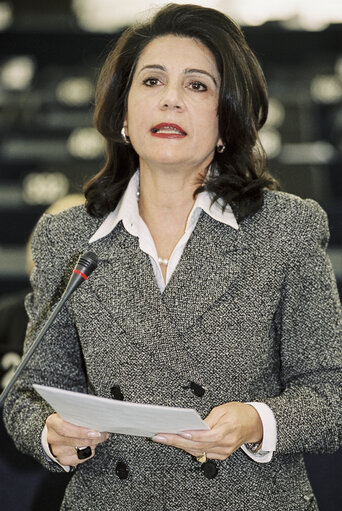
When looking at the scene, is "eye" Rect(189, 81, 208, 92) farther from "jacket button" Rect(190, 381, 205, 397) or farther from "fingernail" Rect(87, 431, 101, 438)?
"fingernail" Rect(87, 431, 101, 438)

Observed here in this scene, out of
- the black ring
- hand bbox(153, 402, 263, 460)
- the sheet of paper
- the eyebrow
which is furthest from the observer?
the eyebrow

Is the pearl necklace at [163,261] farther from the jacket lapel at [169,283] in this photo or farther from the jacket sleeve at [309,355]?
the jacket sleeve at [309,355]

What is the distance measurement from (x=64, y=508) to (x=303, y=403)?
0.50 m

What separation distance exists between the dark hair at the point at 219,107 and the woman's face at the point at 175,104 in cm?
2

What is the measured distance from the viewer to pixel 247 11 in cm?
750

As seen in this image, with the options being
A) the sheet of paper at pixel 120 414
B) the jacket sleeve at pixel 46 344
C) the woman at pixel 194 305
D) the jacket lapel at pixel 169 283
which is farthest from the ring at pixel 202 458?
the jacket sleeve at pixel 46 344

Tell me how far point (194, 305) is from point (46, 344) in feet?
1.01

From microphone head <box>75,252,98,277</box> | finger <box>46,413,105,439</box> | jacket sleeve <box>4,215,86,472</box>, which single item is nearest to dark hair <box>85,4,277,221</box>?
jacket sleeve <box>4,215,86,472</box>

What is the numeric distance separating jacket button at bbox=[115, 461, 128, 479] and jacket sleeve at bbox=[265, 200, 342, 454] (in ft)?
0.90

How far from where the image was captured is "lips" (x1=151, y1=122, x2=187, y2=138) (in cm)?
133

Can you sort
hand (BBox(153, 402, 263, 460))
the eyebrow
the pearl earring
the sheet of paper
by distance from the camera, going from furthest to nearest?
the pearl earring < the eyebrow < hand (BBox(153, 402, 263, 460)) < the sheet of paper

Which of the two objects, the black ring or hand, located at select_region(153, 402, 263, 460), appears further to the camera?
the black ring

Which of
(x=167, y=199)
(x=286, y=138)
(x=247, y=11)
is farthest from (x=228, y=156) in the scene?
(x=247, y=11)

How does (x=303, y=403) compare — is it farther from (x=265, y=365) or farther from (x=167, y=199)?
(x=167, y=199)
